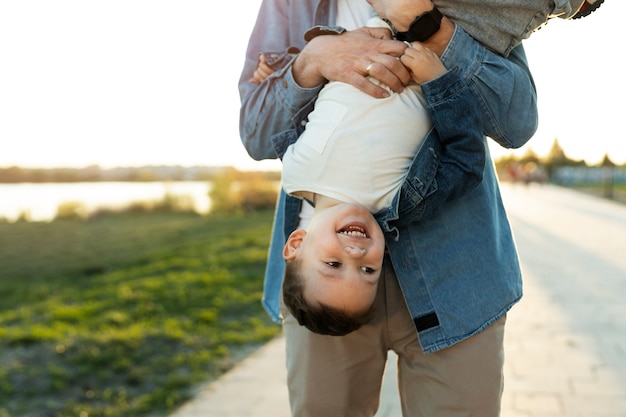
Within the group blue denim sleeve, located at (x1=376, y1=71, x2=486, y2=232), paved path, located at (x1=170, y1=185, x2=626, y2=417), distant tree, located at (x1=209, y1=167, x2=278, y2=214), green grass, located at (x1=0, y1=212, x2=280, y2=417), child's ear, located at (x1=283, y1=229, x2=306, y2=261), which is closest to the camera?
blue denim sleeve, located at (x1=376, y1=71, x2=486, y2=232)

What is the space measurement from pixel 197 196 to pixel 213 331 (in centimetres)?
1627

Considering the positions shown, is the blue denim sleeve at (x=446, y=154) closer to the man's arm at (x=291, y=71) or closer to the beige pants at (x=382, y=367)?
the man's arm at (x=291, y=71)

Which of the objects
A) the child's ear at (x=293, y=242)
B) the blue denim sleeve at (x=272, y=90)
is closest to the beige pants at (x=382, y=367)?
the child's ear at (x=293, y=242)

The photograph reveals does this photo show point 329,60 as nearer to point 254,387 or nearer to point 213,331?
point 254,387

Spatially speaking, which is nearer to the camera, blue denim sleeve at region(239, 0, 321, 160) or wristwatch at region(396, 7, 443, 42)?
wristwatch at region(396, 7, 443, 42)

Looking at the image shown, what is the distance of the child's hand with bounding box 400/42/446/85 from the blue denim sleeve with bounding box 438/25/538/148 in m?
0.03

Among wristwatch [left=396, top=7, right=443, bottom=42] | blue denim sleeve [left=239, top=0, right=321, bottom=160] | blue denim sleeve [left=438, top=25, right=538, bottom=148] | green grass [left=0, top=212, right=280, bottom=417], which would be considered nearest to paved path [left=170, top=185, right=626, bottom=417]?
green grass [left=0, top=212, right=280, bottom=417]

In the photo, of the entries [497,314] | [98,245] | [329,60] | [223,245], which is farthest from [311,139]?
[98,245]

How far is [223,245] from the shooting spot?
35.9 ft

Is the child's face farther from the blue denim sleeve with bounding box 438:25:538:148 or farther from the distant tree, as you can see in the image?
the distant tree

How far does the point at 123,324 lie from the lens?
5789mm

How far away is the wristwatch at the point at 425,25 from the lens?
1.58m

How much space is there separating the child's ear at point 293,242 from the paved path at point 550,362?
2.15 metres

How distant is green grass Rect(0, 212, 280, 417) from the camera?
167 inches
